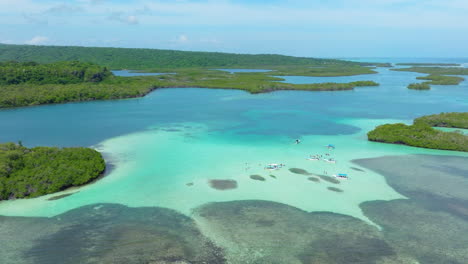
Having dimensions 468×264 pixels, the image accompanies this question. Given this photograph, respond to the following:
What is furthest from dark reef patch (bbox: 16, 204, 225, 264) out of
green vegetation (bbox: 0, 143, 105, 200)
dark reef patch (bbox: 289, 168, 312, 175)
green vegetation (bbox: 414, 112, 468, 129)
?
green vegetation (bbox: 414, 112, 468, 129)

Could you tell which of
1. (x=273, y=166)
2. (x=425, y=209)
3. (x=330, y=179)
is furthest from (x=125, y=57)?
(x=425, y=209)

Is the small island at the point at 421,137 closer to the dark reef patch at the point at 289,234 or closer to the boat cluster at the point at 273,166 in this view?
the boat cluster at the point at 273,166

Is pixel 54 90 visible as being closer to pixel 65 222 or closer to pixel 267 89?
pixel 267 89

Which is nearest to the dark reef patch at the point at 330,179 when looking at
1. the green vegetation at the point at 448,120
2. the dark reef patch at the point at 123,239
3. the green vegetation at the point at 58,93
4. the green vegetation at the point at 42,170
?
the dark reef patch at the point at 123,239

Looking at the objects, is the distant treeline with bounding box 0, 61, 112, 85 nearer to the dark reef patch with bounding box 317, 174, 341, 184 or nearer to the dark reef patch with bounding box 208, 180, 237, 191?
the dark reef patch with bounding box 208, 180, 237, 191

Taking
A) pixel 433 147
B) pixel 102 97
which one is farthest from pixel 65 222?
pixel 102 97

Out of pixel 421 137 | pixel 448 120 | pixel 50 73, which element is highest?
pixel 50 73

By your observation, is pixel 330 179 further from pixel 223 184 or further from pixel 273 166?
pixel 223 184
